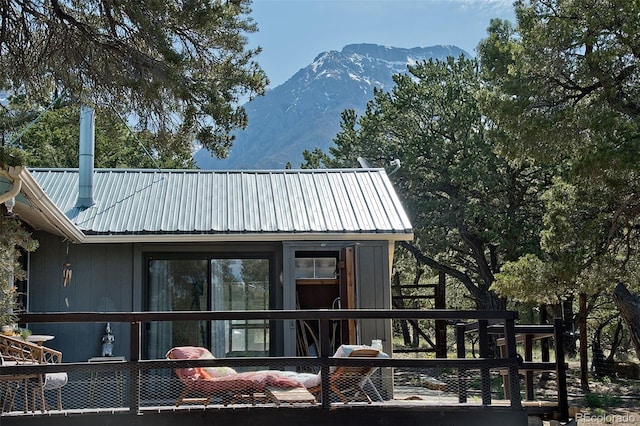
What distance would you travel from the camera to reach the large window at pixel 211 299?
382 inches

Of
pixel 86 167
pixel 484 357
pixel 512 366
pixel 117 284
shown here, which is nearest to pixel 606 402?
pixel 484 357

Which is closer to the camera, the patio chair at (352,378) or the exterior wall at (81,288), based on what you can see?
the patio chair at (352,378)

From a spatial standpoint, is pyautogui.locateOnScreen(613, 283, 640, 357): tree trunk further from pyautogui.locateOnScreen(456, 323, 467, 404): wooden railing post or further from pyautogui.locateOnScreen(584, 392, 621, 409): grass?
pyautogui.locateOnScreen(456, 323, 467, 404): wooden railing post

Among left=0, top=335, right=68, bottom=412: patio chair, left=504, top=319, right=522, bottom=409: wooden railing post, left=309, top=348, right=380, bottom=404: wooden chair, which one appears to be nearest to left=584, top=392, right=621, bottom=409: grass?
left=504, top=319, right=522, bottom=409: wooden railing post

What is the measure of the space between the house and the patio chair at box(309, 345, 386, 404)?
2900 mm

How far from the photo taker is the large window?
31.8 ft

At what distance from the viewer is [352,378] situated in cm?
639

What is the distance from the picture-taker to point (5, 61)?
6188 mm

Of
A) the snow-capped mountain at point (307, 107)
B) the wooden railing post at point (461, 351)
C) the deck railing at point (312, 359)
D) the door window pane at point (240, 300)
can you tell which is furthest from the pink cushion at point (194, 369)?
the snow-capped mountain at point (307, 107)

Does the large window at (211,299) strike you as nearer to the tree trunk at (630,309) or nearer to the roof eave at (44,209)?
the roof eave at (44,209)

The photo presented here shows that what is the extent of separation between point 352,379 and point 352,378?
0.01 m

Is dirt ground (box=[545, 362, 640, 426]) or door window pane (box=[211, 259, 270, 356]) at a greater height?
door window pane (box=[211, 259, 270, 356])

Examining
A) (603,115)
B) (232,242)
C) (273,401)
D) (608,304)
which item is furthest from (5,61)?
(608,304)

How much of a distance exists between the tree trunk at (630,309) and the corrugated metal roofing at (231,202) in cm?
368
